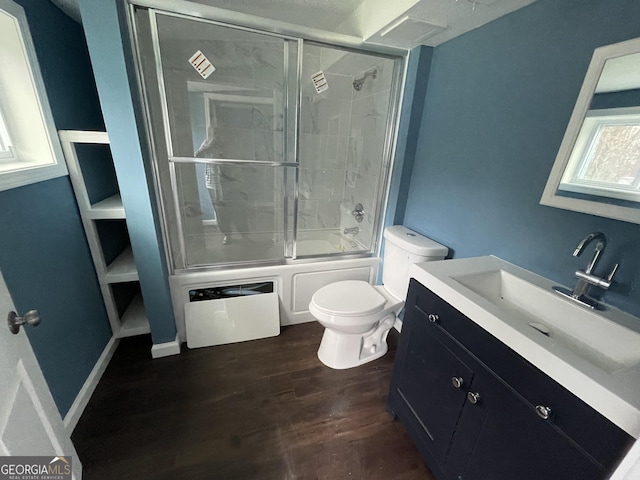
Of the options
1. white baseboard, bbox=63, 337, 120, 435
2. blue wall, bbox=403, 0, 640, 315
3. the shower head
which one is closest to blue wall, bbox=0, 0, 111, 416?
white baseboard, bbox=63, 337, 120, 435

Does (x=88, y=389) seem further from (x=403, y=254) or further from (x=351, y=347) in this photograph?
(x=403, y=254)

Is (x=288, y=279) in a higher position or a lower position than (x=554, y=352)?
lower

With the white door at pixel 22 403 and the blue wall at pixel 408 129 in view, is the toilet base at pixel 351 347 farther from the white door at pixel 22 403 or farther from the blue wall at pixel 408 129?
the white door at pixel 22 403

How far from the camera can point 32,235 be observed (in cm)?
113

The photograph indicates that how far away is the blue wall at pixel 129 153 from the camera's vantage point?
1130 millimetres

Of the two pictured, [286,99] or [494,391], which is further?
[286,99]

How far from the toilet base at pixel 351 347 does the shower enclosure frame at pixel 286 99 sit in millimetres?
597

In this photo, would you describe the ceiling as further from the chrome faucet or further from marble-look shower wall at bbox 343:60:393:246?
the chrome faucet

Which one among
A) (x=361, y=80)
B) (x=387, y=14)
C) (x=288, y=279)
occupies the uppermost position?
(x=387, y=14)

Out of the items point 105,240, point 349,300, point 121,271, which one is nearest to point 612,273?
point 349,300

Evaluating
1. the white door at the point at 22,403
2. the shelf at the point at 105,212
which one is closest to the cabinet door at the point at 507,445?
the white door at the point at 22,403

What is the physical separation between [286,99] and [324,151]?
71 cm

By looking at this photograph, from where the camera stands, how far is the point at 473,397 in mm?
911

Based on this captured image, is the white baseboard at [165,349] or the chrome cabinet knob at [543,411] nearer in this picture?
the chrome cabinet knob at [543,411]
